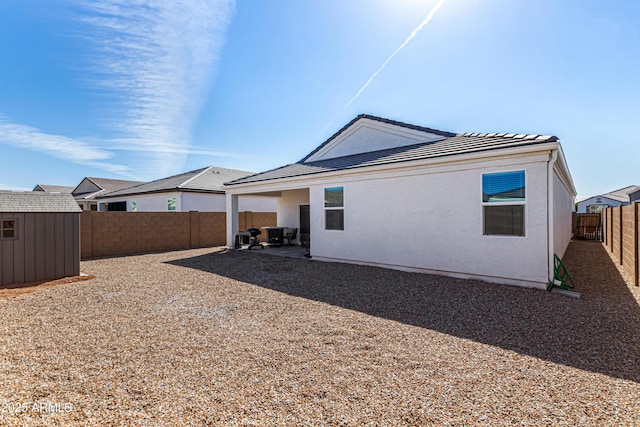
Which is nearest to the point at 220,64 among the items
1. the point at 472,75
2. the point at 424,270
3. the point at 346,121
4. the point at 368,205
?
the point at 346,121

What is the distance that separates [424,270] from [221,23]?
31.5 feet

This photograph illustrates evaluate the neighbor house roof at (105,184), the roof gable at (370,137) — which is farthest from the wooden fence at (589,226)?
the neighbor house roof at (105,184)

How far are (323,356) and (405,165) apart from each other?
586 cm

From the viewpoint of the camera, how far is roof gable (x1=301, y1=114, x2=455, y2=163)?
1069 cm

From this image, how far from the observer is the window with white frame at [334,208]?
976cm

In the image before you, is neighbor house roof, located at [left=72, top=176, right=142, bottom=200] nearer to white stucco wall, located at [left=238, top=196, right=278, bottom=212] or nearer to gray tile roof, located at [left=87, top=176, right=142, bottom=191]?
gray tile roof, located at [left=87, top=176, right=142, bottom=191]

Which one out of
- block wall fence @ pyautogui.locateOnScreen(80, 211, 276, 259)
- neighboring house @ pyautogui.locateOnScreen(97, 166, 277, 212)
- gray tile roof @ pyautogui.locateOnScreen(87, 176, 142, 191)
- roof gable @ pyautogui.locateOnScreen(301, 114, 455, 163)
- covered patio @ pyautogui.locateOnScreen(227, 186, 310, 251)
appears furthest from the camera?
gray tile roof @ pyautogui.locateOnScreen(87, 176, 142, 191)

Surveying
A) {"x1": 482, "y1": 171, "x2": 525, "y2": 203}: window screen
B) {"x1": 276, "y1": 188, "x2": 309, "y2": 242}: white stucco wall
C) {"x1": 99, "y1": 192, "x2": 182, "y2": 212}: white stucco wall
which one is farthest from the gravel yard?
{"x1": 99, "y1": 192, "x2": 182, "y2": 212}: white stucco wall

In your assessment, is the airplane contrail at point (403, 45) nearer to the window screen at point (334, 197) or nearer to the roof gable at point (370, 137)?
the roof gable at point (370, 137)

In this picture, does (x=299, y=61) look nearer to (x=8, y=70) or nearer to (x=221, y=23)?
(x=221, y=23)

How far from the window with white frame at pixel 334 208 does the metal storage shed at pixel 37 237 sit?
7102 millimetres

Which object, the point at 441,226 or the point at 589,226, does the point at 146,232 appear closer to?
the point at 441,226

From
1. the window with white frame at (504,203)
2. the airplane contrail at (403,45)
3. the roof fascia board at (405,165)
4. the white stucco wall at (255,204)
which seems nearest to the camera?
the roof fascia board at (405,165)

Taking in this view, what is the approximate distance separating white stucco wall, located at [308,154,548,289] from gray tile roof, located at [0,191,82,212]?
7405mm
